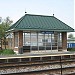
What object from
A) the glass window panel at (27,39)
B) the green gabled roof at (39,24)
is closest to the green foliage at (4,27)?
the green gabled roof at (39,24)

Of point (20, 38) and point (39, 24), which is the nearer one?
point (20, 38)

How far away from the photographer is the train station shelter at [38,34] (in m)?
28.7

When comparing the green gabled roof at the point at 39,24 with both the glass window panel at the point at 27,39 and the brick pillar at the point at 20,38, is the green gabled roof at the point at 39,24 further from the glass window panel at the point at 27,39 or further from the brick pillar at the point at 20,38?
the glass window panel at the point at 27,39

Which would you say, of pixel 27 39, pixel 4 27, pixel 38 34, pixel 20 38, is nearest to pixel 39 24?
pixel 38 34

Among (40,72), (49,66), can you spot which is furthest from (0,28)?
(40,72)

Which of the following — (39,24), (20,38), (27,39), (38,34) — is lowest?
(27,39)

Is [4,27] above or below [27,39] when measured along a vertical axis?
above

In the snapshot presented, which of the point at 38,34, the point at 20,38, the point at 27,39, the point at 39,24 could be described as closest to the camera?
the point at 20,38

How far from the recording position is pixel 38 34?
97.5ft

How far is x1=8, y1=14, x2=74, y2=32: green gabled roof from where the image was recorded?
29047mm

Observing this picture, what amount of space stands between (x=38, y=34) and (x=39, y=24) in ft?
6.10

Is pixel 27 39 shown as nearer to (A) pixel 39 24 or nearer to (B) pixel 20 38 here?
(B) pixel 20 38

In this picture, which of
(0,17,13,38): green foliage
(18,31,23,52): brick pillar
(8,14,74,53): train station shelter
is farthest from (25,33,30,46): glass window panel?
(0,17,13,38): green foliage

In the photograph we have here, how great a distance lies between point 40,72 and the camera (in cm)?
1130
